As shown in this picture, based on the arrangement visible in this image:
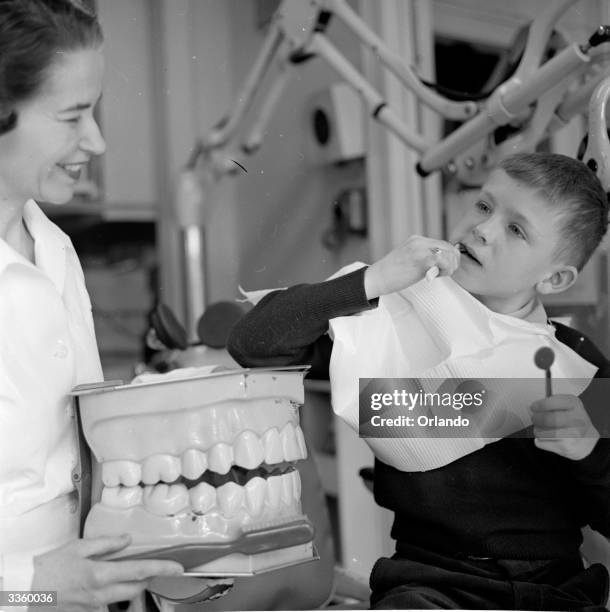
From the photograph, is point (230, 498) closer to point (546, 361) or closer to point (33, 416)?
point (33, 416)

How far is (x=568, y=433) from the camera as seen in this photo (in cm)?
67

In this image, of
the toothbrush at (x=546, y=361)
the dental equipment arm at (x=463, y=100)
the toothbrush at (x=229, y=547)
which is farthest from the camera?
the dental equipment arm at (x=463, y=100)

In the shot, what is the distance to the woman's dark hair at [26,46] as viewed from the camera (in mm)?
576

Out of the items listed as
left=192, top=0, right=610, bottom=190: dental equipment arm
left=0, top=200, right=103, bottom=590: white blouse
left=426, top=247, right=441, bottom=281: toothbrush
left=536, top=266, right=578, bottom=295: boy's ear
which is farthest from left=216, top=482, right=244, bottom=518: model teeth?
left=192, top=0, right=610, bottom=190: dental equipment arm

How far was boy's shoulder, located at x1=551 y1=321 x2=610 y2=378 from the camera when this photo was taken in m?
0.74

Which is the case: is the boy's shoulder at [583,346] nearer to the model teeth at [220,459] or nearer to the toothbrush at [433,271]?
the toothbrush at [433,271]

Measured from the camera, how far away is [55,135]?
1.97 ft

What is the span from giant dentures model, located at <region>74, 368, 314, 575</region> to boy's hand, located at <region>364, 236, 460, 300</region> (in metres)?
0.14

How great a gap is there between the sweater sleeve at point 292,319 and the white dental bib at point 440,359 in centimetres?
2

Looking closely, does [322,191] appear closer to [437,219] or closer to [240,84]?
[437,219]

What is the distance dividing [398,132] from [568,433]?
1.41 ft

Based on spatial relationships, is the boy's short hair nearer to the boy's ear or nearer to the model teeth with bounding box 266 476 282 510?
the boy's ear

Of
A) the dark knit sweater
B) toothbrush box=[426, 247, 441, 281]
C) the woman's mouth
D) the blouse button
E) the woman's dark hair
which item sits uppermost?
the woman's dark hair

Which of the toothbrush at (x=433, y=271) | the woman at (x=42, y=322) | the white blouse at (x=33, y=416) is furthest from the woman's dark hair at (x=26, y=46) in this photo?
the toothbrush at (x=433, y=271)
